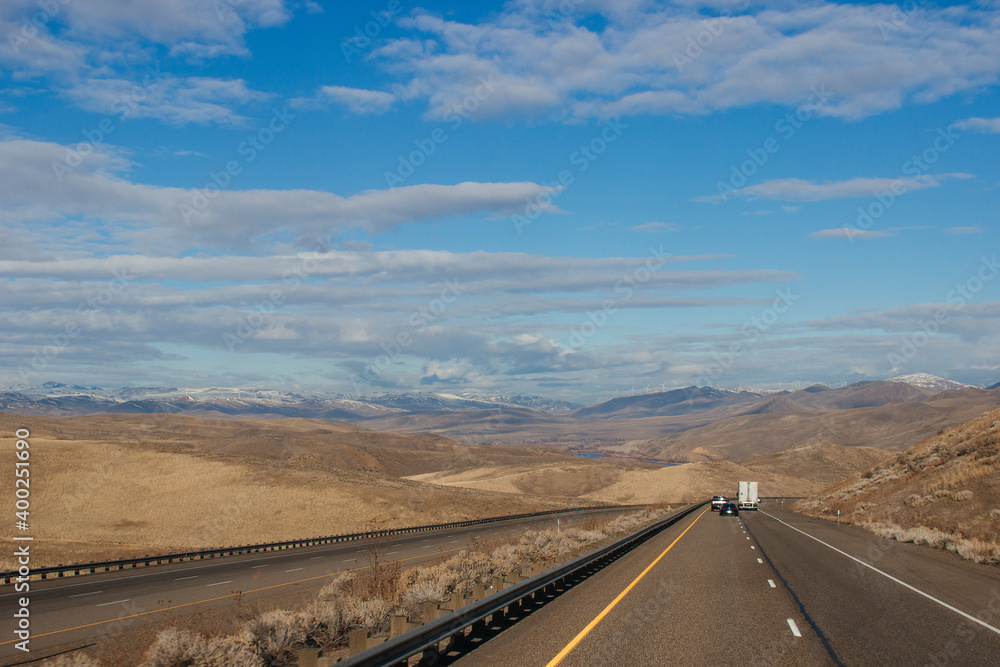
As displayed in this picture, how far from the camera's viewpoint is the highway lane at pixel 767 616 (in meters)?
9.50

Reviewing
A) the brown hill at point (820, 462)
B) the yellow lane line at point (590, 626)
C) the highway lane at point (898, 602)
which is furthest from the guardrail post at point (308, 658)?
the brown hill at point (820, 462)

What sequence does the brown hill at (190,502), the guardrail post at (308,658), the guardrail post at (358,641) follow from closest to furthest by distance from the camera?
the guardrail post at (308,658) → the guardrail post at (358,641) → the brown hill at (190,502)

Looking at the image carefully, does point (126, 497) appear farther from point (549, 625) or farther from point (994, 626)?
point (994, 626)

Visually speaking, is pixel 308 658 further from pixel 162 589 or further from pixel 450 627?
pixel 162 589

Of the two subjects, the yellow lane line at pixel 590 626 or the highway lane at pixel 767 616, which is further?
the highway lane at pixel 767 616

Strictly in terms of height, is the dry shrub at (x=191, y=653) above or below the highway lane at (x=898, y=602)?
above

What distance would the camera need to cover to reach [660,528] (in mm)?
36656

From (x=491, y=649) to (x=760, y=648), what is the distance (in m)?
3.73

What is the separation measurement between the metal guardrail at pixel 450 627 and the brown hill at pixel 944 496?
16.0 metres

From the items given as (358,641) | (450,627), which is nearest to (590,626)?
(450,627)

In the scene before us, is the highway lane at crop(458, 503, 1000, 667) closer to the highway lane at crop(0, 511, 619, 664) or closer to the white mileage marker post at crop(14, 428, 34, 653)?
the highway lane at crop(0, 511, 619, 664)

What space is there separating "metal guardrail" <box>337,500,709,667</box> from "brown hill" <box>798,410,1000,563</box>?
16005mm

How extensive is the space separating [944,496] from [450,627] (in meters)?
34.2

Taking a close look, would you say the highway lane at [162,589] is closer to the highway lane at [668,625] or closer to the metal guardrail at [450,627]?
the metal guardrail at [450,627]
